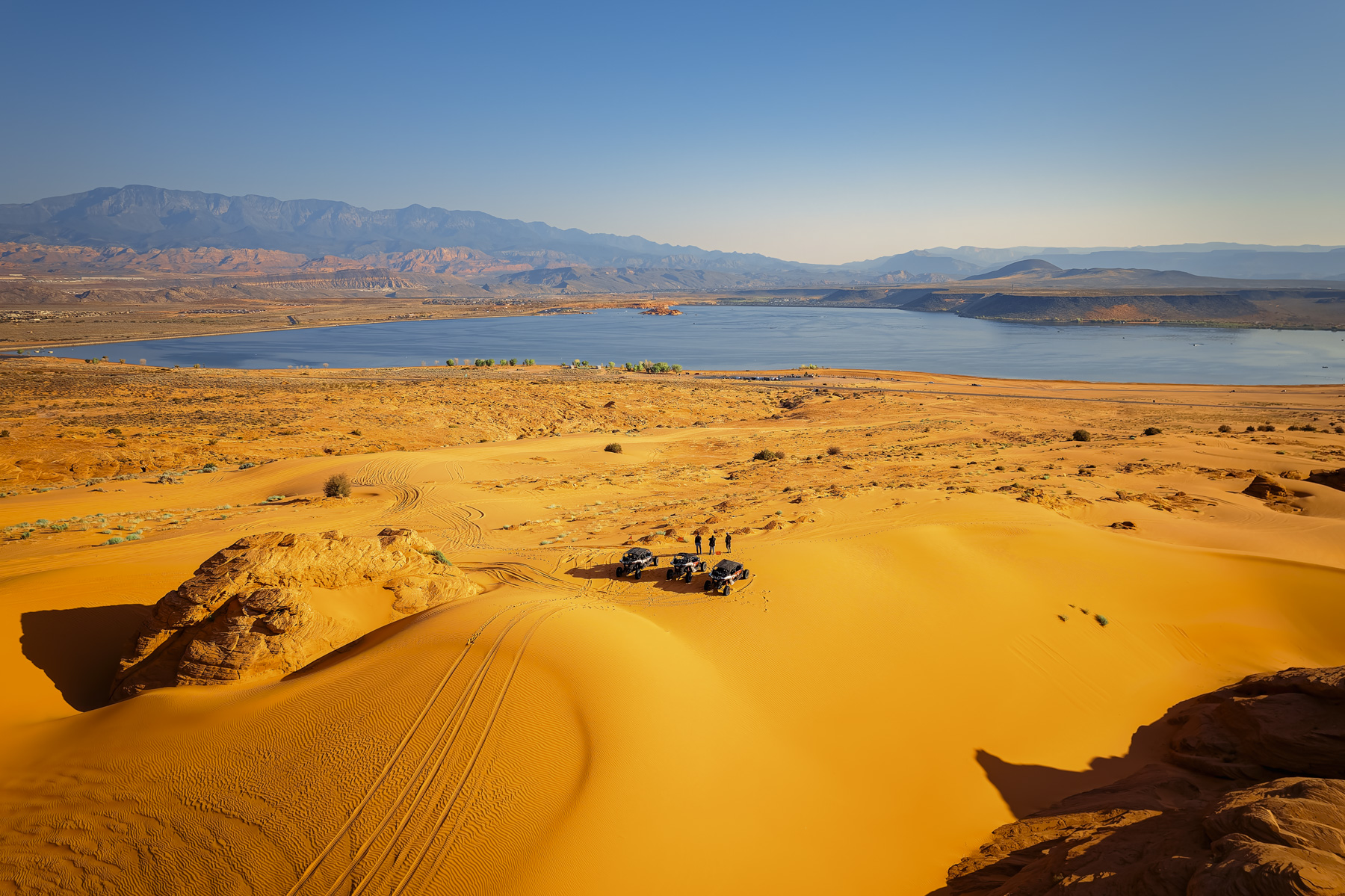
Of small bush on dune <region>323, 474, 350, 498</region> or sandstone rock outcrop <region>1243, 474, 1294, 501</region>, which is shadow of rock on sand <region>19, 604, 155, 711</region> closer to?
small bush on dune <region>323, 474, 350, 498</region>

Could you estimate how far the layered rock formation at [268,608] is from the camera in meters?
11.2

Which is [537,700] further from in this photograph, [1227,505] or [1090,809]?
[1227,505]

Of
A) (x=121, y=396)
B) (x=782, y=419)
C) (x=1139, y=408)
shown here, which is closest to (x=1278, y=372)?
(x=1139, y=408)

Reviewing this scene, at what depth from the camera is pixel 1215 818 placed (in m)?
6.45

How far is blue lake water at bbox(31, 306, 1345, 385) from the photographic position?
88812 millimetres

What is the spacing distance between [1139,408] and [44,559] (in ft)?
236

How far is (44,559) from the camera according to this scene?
16812 mm

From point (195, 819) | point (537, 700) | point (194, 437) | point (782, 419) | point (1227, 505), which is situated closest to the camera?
point (195, 819)

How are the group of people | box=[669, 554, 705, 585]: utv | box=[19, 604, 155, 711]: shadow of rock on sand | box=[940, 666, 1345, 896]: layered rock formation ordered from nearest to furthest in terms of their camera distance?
box=[940, 666, 1345, 896]: layered rock formation
box=[19, 604, 155, 711]: shadow of rock on sand
box=[669, 554, 705, 585]: utv
the group of people

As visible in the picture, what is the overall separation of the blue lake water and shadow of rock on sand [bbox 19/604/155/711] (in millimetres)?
83993

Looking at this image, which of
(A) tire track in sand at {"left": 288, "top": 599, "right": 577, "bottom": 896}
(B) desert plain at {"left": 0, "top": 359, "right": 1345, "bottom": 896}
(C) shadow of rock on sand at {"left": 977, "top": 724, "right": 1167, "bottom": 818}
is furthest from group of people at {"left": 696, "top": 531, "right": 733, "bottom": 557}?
(C) shadow of rock on sand at {"left": 977, "top": 724, "right": 1167, "bottom": 818}

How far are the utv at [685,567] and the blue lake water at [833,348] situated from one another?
78958 mm

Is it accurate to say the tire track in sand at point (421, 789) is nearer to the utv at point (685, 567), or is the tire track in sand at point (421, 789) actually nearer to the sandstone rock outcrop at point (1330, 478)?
the utv at point (685, 567)

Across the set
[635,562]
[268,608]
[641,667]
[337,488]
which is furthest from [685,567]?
[337,488]
